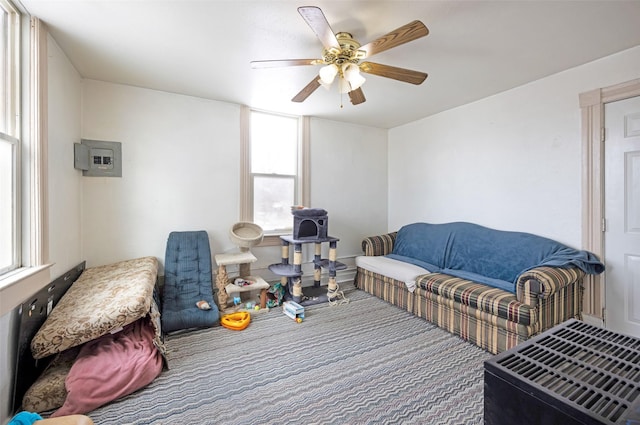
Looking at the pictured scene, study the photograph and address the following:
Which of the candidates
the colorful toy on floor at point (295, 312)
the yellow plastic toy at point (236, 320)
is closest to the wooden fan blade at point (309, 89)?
the colorful toy on floor at point (295, 312)

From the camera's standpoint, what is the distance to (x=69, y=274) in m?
2.42

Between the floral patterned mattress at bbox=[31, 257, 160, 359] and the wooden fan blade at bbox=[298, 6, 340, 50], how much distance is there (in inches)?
85.2

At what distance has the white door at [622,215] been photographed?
91.7 inches

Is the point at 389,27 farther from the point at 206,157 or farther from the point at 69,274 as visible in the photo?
the point at 69,274

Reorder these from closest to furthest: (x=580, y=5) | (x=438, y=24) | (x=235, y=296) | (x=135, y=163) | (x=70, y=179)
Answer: (x=580, y=5)
(x=438, y=24)
(x=70, y=179)
(x=135, y=163)
(x=235, y=296)

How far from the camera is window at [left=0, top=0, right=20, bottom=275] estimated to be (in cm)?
173

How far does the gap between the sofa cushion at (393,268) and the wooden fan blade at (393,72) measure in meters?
1.98

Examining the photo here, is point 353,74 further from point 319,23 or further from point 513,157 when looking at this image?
point 513,157

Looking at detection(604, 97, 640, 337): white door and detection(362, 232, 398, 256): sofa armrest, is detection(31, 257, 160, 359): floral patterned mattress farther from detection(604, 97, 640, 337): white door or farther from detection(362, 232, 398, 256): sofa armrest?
detection(604, 97, 640, 337): white door

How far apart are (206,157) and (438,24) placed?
2.76 metres

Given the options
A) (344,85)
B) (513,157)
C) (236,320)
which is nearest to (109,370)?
(236,320)

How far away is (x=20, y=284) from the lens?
5.31ft

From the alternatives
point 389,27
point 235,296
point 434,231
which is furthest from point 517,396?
point 434,231

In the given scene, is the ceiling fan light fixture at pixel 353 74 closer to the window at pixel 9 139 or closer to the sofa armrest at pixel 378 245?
the window at pixel 9 139
